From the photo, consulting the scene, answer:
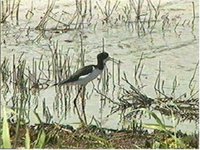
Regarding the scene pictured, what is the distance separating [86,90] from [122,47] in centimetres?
102

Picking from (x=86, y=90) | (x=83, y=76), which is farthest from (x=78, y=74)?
(x=86, y=90)

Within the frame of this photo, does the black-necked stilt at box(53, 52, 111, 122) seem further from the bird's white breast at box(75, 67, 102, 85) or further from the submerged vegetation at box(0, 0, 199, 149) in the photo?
the submerged vegetation at box(0, 0, 199, 149)

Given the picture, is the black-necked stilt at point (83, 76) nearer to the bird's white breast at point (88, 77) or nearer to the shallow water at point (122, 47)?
the bird's white breast at point (88, 77)

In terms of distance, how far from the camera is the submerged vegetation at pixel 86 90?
3.89 meters

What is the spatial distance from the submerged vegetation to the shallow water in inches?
0.9

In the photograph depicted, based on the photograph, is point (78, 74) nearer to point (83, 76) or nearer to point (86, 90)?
point (83, 76)

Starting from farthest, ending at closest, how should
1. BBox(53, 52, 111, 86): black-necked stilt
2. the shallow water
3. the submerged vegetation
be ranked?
the shallow water → BBox(53, 52, 111, 86): black-necked stilt → the submerged vegetation

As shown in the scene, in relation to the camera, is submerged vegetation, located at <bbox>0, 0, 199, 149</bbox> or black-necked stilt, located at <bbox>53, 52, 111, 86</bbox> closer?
submerged vegetation, located at <bbox>0, 0, 199, 149</bbox>

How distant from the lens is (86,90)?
5141 mm

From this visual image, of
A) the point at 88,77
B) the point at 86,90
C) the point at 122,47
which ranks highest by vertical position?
the point at 122,47

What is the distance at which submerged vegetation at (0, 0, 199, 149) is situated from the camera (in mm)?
3895

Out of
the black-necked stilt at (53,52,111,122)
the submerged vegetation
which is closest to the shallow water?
the submerged vegetation

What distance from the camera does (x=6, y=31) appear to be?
261 inches

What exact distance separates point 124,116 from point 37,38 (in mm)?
1986
